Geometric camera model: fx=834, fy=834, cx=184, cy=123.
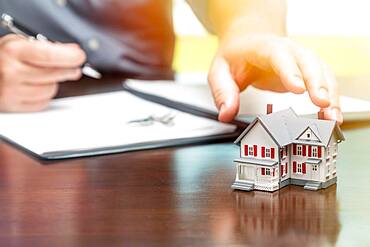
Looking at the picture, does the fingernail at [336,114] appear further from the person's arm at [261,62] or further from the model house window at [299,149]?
the model house window at [299,149]

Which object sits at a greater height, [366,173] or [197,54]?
[197,54]

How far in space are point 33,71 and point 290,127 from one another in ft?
1.89

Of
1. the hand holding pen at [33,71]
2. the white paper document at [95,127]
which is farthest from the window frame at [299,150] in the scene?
the hand holding pen at [33,71]

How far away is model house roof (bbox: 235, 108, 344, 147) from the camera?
82cm

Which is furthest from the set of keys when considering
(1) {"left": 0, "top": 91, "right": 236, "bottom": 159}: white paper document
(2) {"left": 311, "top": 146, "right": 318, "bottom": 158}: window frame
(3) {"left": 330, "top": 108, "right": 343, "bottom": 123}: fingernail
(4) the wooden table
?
(2) {"left": 311, "top": 146, "right": 318, "bottom": 158}: window frame

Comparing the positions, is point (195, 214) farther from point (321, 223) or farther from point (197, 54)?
point (197, 54)

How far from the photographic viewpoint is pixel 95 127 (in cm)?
110

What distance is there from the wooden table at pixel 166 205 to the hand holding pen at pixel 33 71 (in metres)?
0.25

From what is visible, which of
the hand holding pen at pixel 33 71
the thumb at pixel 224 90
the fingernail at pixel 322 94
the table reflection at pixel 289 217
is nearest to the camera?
the table reflection at pixel 289 217

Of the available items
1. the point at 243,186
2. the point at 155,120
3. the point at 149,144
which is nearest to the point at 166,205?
the point at 243,186

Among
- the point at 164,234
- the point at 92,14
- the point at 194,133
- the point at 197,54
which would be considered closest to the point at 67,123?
the point at 194,133

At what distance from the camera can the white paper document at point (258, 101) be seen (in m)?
1.19

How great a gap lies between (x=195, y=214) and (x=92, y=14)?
42.1 inches

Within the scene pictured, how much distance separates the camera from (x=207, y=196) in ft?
2.68
